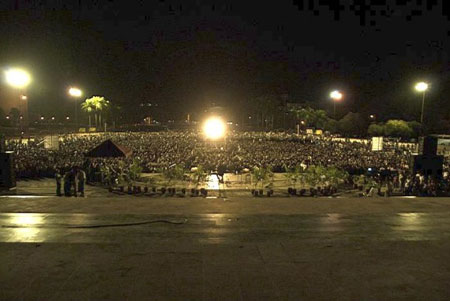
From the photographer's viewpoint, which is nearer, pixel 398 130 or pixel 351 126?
pixel 398 130

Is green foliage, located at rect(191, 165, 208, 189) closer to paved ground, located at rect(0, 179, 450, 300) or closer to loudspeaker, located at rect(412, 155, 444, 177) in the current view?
paved ground, located at rect(0, 179, 450, 300)

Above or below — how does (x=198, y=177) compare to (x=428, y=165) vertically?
below

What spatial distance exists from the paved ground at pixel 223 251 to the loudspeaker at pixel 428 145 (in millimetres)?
4409

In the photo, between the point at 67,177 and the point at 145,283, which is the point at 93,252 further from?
the point at 67,177

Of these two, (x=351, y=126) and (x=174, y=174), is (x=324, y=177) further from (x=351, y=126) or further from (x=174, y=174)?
(x=351, y=126)

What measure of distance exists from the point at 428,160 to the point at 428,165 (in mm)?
213

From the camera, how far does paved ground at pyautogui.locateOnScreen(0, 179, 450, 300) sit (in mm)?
5207

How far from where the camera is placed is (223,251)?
6754mm

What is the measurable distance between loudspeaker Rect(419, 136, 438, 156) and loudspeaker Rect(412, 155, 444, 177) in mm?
255

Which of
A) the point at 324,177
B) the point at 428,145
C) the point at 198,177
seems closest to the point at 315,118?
the point at 324,177

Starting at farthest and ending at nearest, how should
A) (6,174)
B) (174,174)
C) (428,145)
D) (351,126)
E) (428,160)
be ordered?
(351,126) < (174,174) < (428,160) < (428,145) < (6,174)

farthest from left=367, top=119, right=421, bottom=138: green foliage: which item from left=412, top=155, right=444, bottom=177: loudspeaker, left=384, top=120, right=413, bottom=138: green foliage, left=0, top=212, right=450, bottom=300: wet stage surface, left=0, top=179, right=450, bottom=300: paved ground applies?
left=0, top=212, right=450, bottom=300: wet stage surface

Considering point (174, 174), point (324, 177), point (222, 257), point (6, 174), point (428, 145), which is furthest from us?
point (174, 174)

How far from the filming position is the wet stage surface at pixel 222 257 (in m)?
5.18
